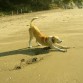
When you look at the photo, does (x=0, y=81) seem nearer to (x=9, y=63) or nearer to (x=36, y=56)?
(x=9, y=63)

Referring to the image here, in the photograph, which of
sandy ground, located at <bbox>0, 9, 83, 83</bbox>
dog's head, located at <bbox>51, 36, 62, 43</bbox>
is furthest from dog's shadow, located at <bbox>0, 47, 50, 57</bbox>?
dog's head, located at <bbox>51, 36, 62, 43</bbox>

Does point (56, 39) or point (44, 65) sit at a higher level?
point (56, 39)

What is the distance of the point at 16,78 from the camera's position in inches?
324

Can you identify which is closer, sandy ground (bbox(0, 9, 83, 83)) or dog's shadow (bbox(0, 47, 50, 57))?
sandy ground (bbox(0, 9, 83, 83))

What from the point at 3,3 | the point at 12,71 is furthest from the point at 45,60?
the point at 3,3

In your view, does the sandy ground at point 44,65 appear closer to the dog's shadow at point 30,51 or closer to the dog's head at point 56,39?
the dog's shadow at point 30,51

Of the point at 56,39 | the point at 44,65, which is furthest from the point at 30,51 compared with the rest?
the point at 44,65

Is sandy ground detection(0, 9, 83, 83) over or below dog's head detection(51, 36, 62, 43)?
below

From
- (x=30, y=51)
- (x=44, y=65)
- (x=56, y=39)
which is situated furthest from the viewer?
(x=30, y=51)

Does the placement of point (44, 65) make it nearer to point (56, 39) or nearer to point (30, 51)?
point (56, 39)

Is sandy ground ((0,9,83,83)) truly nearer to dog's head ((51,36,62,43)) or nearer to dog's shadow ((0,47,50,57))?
dog's shadow ((0,47,50,57))

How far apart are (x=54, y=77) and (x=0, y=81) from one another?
146 centimetres

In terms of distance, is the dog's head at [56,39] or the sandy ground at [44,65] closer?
the sandy ground at [44,65]

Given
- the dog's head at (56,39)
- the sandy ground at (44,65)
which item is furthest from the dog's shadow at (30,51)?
the dog's head at (56,39)
